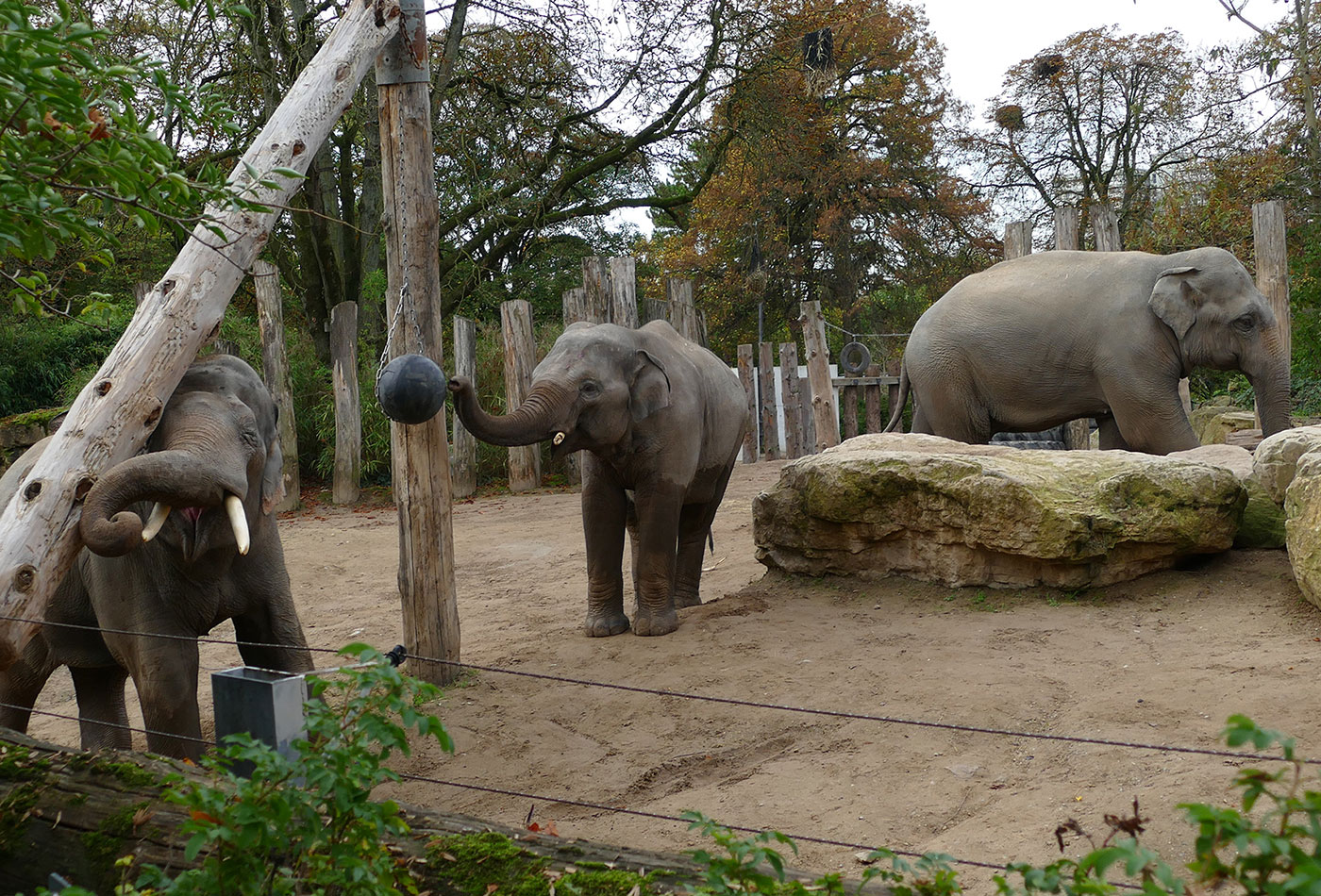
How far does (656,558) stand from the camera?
6.32 m

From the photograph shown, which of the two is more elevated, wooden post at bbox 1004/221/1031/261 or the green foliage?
wooden post at bbox 1004/221/1031/261

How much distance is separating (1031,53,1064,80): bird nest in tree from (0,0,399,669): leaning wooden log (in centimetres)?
2152

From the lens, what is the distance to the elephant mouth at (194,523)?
3.50 metres

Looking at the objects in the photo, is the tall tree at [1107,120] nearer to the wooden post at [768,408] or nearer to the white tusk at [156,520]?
the wooden post at [768,408]

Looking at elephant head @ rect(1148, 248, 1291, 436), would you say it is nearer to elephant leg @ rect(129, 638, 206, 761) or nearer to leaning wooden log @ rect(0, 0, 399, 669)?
leaning wooden log @ rect(0, 0, 399, 669)

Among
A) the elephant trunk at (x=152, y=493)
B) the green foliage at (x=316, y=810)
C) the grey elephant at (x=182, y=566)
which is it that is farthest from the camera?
the grey elephant at (x=182, y=566)

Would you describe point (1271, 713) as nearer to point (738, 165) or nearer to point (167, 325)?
point (167, 325)

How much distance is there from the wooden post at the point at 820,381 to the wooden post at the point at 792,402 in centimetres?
208

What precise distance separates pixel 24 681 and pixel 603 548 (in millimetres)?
2917

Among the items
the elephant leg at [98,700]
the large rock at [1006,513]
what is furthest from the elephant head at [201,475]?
the large rock at [1006,513]

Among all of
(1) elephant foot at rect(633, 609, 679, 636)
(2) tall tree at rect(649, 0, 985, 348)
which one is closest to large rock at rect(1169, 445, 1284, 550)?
(1) elephant foot at rect(633, 609, 679, 636)

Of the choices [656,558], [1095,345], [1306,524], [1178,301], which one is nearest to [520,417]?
[656,558]

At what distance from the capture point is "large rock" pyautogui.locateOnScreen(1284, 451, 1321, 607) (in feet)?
16.7

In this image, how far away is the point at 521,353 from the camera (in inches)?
528
